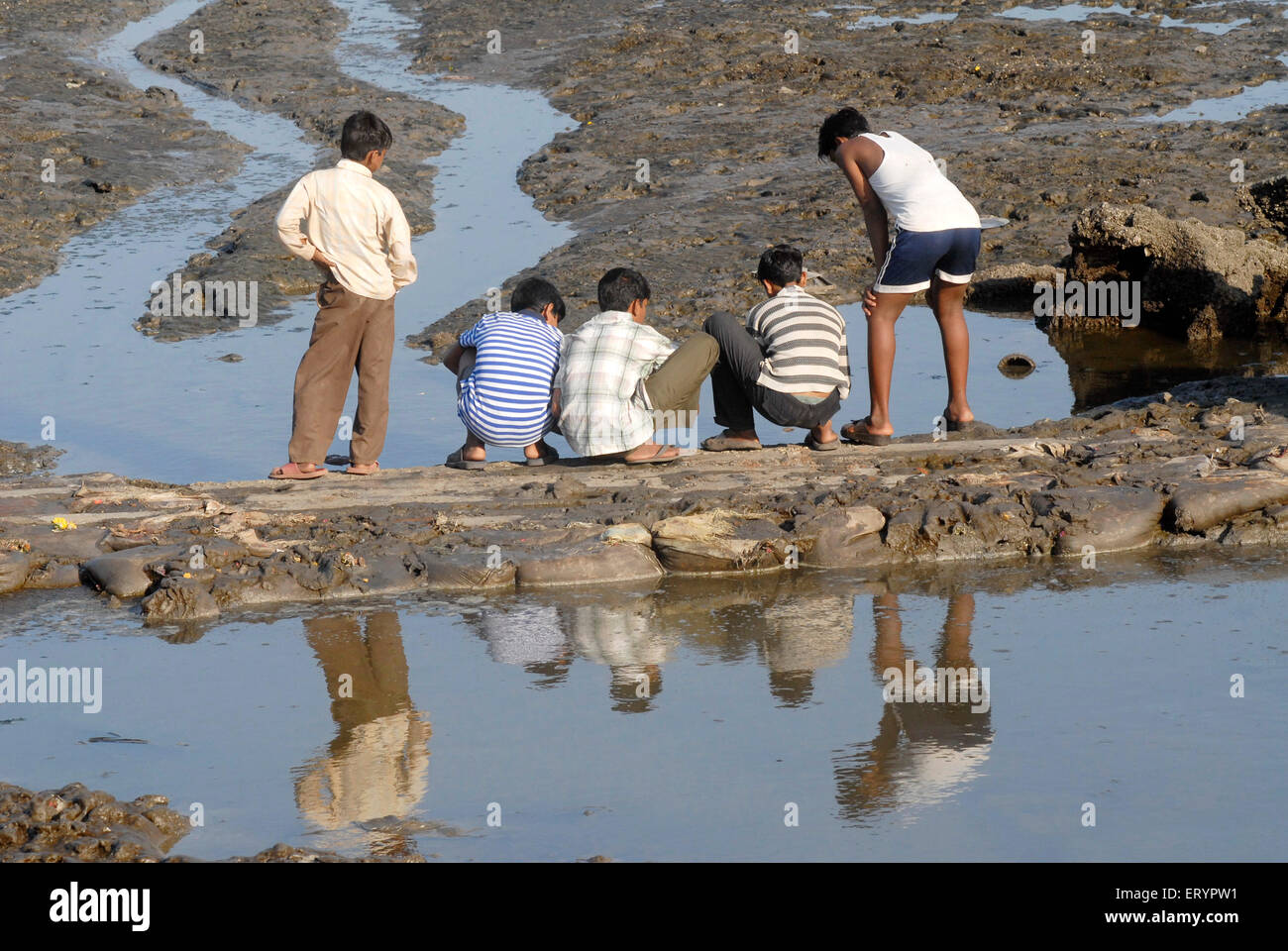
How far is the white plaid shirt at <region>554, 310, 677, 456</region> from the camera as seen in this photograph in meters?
5.64

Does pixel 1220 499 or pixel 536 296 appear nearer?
pixel 1220 499

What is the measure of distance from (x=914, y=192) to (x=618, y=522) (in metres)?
1.80

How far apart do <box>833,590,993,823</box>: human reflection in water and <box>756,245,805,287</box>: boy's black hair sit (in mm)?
2071

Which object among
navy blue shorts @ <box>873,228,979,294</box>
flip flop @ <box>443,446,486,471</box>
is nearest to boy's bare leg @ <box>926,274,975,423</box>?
navy blue shorts @ <box>873,228,979,294</box>

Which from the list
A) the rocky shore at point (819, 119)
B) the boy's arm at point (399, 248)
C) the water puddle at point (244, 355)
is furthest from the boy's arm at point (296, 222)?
the rocky shore at point (819, 119)

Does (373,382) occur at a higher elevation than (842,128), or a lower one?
lower

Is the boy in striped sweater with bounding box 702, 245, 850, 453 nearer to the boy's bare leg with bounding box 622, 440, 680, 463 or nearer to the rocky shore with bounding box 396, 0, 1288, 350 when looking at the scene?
the boy's bare leg with bounding box 622, 440, 680, 463

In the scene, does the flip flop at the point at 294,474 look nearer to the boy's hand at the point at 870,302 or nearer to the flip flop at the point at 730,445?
the flip flop at the point at 730,445

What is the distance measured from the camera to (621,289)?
18.8 ft

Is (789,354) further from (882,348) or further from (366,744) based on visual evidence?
(366,744)

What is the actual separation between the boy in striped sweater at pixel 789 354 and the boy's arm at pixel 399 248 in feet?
3.81

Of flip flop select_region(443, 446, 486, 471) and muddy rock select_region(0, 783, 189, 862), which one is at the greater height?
flip flop select_region(443, 446, 486, 471)

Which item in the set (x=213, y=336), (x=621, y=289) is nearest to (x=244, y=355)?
(x=213, y=336)
